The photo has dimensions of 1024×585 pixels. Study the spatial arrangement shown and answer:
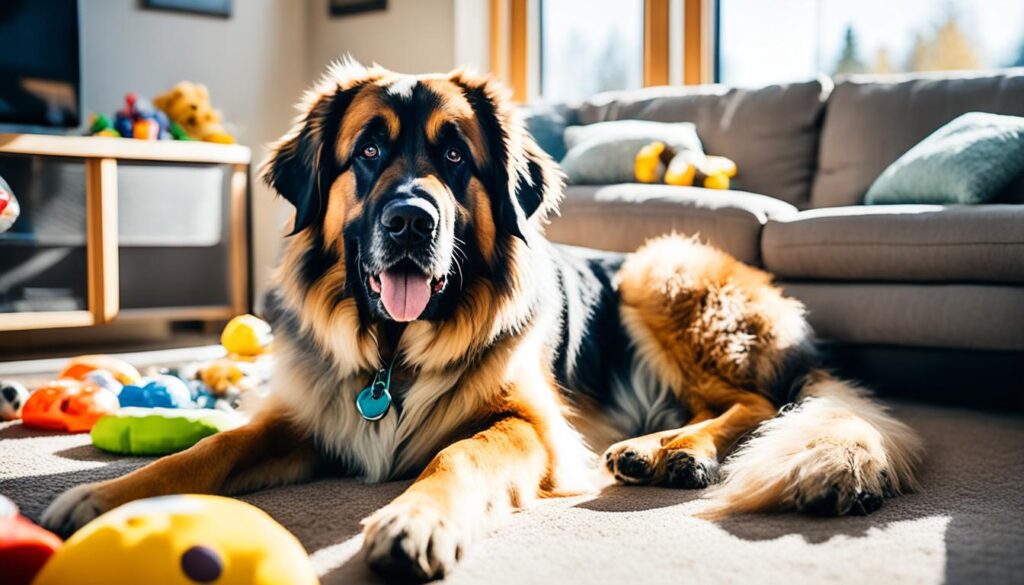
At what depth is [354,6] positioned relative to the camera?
20.8 ft

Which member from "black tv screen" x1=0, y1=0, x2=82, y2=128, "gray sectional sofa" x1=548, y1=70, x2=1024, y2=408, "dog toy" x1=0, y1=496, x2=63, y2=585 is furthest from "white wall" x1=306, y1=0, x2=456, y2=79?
"dog toy" x1=0, y1=496, x2=63, y2=585

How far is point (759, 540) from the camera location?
1.50 metres

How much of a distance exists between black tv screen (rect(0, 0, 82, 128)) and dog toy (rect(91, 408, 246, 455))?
10.5ft

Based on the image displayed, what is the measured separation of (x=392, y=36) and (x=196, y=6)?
1.33 metres

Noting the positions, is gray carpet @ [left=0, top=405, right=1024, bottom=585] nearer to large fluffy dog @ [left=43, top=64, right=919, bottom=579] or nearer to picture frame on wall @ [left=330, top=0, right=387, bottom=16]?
large fluffy dog @ [left=43, top=64, right=919, bottom=579]

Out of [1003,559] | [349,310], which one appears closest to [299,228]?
[349,310]

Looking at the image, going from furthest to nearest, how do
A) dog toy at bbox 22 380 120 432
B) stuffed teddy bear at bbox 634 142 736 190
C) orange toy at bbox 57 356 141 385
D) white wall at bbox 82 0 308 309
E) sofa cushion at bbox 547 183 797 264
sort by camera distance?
white wall at bbox 82 0 308 309
stuffed teddy bear at bbox 634 142 736 190
sofa cushion at bbox 547 183 797 264
orange toy at bbox 57 356 141 385
dog toy at bbox 22 380 120 432

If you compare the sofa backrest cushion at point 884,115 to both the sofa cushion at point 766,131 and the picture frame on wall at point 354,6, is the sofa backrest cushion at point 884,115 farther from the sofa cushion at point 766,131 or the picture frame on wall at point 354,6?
the picture frame on wall at point 354,6

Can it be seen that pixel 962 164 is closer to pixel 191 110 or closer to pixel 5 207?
pixel 5 207

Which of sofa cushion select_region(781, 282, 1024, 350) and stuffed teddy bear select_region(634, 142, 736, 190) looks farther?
stuffed teddy bear select_region(634, 142, 736, 190)

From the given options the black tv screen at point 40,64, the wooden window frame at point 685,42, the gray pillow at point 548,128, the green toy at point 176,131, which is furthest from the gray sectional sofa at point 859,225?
the black tv screen at point 40,64

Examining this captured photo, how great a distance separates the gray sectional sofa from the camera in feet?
9.30

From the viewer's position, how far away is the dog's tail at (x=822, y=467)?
163 centimetres

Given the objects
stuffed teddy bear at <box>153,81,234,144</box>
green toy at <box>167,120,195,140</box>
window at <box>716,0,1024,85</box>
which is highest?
window at <box>716,0,1024,85</box>
